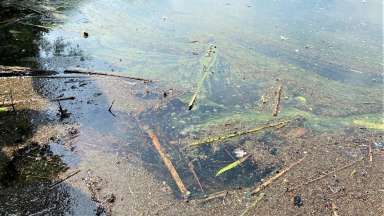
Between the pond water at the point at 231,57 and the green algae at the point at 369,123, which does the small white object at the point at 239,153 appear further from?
the green algae at the point at 369,123

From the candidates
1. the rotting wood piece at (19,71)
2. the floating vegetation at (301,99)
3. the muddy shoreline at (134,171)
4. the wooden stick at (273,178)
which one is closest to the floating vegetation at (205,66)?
the muddy shoreline at (134,171)

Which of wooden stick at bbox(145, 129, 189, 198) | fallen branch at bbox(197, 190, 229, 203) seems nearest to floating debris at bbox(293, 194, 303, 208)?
fallen branch at bbox(197, 190, 229, 203)

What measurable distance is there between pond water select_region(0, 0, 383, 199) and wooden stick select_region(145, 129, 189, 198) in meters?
0.12

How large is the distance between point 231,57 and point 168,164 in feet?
8.92

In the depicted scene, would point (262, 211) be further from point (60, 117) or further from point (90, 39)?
point (90, 39)

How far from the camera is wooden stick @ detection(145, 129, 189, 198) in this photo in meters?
3.21

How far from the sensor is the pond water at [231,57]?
4.26m

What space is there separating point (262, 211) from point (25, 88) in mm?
3024

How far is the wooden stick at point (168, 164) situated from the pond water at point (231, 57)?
118mm

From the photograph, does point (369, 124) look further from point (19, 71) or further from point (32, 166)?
point (19, 71)

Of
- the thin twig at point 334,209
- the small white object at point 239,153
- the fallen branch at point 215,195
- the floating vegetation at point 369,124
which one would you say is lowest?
the thin twig at point 334,209

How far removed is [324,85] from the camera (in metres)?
5.11

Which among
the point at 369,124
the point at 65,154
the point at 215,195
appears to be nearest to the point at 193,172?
the point at 215,195

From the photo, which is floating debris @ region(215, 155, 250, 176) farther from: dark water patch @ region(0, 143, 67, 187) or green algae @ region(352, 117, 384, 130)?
green algae @ region(352, 117, 384, 130)
